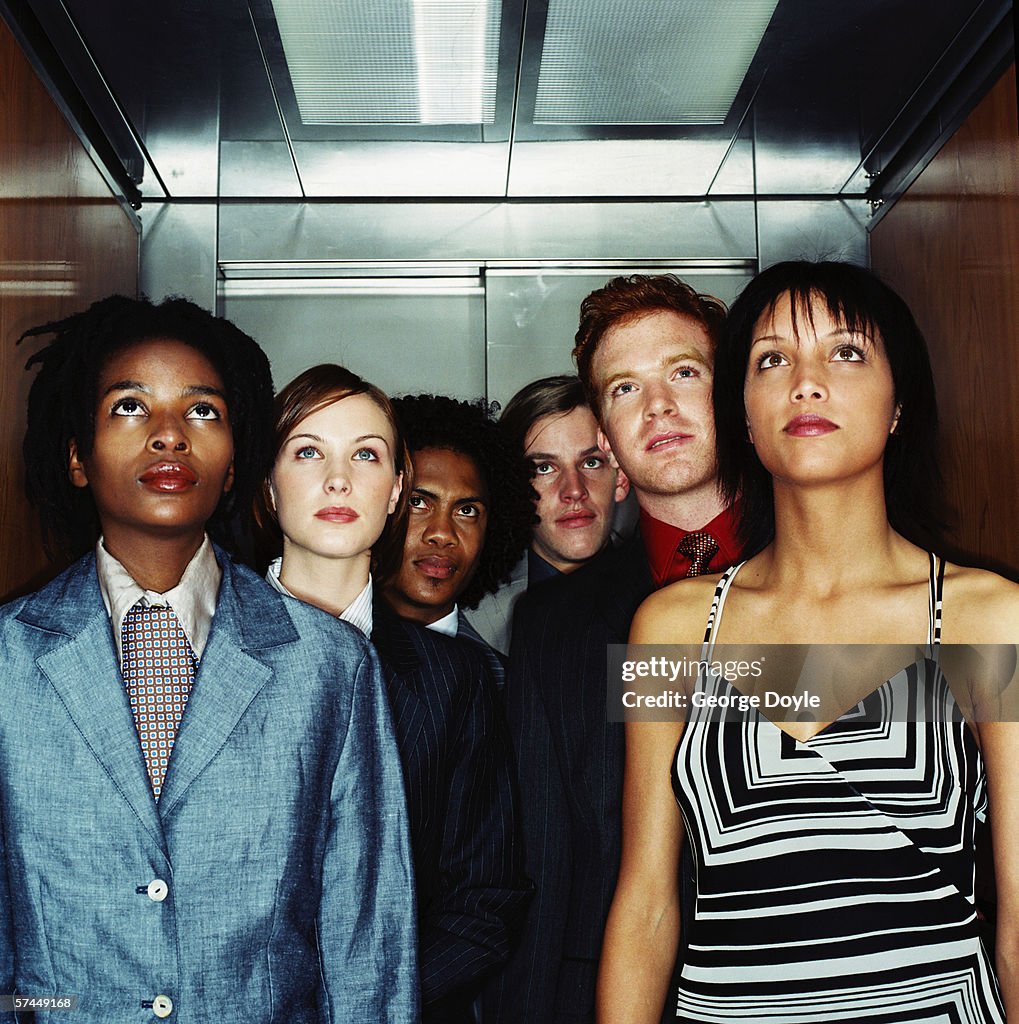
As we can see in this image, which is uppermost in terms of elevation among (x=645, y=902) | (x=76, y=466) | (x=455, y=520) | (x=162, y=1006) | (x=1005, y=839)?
(x=76, y=466)

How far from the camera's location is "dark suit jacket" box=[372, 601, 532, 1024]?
92.0 inches

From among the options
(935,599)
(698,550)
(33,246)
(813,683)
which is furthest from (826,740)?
(33,246)

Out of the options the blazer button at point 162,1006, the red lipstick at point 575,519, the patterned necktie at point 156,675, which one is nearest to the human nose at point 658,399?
the red lipstick at point 575,519

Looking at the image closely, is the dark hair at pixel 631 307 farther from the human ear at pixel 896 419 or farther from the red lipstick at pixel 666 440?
the human ear at pixel 896 419

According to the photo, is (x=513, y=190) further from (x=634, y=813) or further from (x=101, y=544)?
(x=634, y=813)

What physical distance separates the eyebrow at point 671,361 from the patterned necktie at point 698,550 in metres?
0.39

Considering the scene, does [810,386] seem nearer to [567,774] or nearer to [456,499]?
[456,499]

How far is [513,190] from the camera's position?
2.80m

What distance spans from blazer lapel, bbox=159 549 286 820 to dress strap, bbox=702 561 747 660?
2.94 feet

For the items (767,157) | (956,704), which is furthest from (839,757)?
(767,157)

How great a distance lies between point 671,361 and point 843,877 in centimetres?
116

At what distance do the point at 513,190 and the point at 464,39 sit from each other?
0.37 m

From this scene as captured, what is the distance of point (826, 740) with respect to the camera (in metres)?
2.36

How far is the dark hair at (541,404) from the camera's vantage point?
2.60m
